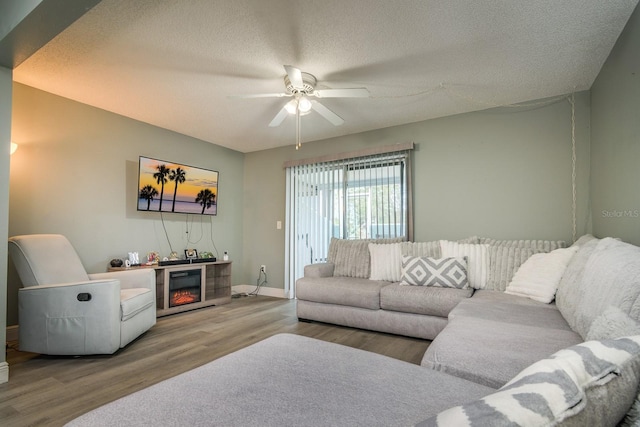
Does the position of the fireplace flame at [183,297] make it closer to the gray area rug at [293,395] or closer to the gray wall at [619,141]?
the gray area rug at [293,395]

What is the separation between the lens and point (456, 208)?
11.8 feet

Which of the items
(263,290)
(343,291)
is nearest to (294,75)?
(343,291)

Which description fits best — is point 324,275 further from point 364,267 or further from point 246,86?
point 246,86

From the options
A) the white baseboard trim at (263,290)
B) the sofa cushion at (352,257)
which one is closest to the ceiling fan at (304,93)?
the sofa cushion at (352,257)

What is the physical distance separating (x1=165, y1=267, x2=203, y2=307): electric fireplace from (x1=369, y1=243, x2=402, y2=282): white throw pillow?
2.29 metres

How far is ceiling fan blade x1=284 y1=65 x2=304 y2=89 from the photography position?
224cm

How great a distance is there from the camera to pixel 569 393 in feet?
1.40

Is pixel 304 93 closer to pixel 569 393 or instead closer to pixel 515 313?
pixel 515 313

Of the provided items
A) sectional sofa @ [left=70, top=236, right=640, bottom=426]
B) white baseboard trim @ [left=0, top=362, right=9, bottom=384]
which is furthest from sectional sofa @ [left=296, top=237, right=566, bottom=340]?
white baseboard trim @ [left=0, top=362, right=9, bottom=384]

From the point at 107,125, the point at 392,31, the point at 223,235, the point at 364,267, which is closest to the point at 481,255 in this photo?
the point at 364,267

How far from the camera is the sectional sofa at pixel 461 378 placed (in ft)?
1.43

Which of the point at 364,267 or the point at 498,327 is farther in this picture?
the point at 364,267

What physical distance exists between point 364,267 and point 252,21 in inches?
107

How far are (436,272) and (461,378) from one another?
191 centimetres
